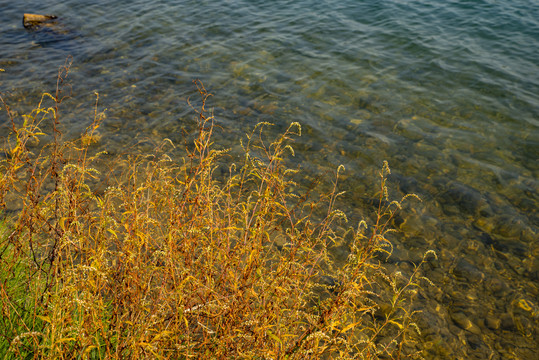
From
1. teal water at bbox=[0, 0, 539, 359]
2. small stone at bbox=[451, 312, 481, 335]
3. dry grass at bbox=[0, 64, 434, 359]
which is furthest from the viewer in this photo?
teal water at bbox=[0, 0, 539, 359]

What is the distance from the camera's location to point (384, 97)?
8852mm

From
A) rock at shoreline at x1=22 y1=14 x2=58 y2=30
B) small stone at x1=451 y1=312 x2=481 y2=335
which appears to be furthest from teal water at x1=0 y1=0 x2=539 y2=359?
rock at shoreline at x1=22 y1=14 x2=58 y2=30

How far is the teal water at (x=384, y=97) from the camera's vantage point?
209 inches

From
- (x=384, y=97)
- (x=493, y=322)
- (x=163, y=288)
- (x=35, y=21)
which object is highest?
(x=163, y=288)

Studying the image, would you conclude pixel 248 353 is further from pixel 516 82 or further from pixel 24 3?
pixel 24 3

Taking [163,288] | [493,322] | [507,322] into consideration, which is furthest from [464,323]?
[163,288]

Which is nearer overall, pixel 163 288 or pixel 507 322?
pixel 163 288

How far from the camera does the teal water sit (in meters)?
5.32

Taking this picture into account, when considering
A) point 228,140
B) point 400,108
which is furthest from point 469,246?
point 228,140

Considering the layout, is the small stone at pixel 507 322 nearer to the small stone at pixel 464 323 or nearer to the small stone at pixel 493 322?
the small stone at pixel 493 322

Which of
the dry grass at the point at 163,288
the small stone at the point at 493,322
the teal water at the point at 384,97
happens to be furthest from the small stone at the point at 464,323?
the dry grass at the point at 163,288

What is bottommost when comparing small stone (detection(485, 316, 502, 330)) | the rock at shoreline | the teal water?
small stone (detection(485, 316, 502, 330))

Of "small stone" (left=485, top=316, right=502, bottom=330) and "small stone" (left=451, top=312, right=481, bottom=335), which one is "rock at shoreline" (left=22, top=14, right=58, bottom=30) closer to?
"small stone" (left=451, top=312, right=481, bottom=335)

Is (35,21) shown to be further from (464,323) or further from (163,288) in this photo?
(464,323)
